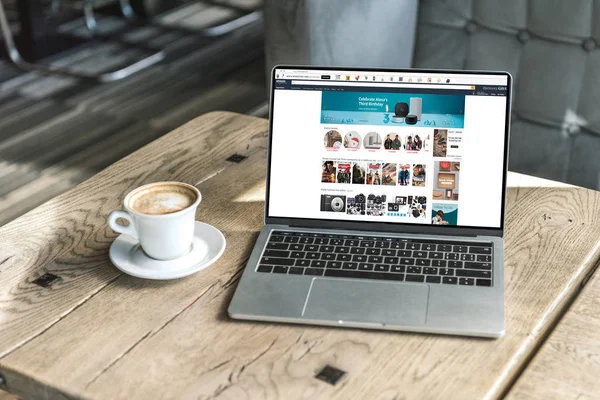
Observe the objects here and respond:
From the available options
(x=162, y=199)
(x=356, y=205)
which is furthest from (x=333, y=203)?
(x=162, y=199)

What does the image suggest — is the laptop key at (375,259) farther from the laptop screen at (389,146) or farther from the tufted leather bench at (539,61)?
the tufted leather bench at (539,61)

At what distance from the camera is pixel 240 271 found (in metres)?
0.99

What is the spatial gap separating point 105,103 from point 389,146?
94.5 inches

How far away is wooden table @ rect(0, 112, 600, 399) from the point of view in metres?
0.79

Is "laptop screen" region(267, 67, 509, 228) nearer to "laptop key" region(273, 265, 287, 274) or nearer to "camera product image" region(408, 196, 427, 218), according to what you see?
"camera product image" region(408, 196, 427, 218)

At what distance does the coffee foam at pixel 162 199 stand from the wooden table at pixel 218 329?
9 centimetres

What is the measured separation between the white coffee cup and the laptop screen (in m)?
0.14

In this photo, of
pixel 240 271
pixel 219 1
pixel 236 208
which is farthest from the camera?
pixel 219 1

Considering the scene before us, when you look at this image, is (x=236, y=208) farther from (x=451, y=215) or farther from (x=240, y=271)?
(x=451, y=215)

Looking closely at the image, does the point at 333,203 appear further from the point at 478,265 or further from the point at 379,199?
the point at 478,265

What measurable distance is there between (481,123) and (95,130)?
7.34 ft

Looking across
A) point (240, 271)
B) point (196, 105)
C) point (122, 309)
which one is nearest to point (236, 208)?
point (240, 271)

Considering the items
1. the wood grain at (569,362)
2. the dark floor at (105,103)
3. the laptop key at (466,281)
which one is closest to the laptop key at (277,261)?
the laptop key at (466,281)

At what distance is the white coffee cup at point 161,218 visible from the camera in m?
0.94
